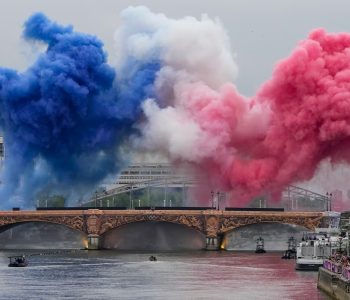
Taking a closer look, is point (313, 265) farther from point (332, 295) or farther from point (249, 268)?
point (332, 295)

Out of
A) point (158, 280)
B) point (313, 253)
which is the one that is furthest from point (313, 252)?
point (158, 280)

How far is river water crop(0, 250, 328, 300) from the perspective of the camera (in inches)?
5502

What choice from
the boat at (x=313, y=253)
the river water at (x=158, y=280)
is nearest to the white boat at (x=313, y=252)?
the boat at (x=313, y=253)

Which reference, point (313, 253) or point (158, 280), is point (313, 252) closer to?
point (313, 253)

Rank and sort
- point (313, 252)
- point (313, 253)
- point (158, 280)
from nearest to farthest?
point (158, 280) < point (313, 253) < point (313, 252)

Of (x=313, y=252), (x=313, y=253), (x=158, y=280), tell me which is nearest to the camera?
(x=158, y=280)

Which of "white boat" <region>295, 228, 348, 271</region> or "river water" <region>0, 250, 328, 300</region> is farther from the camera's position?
"white boat" <region>295, 228, 348, 271</region>

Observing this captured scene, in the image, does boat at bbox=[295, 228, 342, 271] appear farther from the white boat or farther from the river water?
the river water

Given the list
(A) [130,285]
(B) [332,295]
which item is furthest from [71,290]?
(B) [332,295]

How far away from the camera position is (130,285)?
150750 millimetres

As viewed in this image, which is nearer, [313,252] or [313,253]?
[313,253]

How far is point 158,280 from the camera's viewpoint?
158m

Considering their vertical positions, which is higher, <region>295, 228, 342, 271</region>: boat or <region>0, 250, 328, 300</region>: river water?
<region>295, 228, 342, 271</region>: boat

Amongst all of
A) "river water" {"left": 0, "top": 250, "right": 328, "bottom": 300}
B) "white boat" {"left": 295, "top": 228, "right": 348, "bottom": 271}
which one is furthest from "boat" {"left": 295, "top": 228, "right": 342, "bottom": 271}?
"river water" {"left": 0, "top": 250, "right": 328, "bottom": 300}
